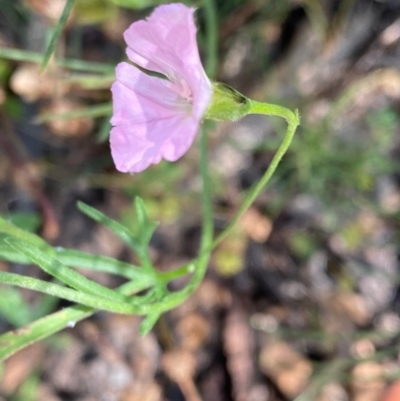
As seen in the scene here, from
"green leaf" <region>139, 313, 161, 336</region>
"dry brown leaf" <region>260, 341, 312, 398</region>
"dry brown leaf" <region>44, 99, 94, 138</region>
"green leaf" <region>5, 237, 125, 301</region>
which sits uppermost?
"green leaf" <region>5, 237, 125, 301</region>

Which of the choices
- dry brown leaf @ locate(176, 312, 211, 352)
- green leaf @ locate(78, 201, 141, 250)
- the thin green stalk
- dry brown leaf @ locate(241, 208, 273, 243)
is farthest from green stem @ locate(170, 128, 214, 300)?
dry brown leaf @ locate(176, 312, 211, 352)

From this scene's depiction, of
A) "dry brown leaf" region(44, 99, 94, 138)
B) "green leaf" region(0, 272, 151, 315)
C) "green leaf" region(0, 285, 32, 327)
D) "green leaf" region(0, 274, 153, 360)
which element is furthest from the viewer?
"dry brown leaf" region(44, 99, 94, 138)

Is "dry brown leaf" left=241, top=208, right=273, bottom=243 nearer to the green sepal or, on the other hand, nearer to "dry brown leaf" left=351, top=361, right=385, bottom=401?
"dry brown leaf" left=351, top=361, right=385, bottom=401

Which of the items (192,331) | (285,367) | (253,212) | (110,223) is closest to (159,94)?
(110,223)

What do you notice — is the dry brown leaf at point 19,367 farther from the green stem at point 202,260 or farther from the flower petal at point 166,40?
the flower petal at point 166,40

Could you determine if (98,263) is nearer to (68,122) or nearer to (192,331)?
(68,122)

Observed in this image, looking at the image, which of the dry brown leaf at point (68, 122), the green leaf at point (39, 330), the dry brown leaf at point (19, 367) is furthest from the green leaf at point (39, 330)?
the dry brown leaf at point (19, 367)

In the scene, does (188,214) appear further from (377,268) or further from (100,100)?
(377,268)
